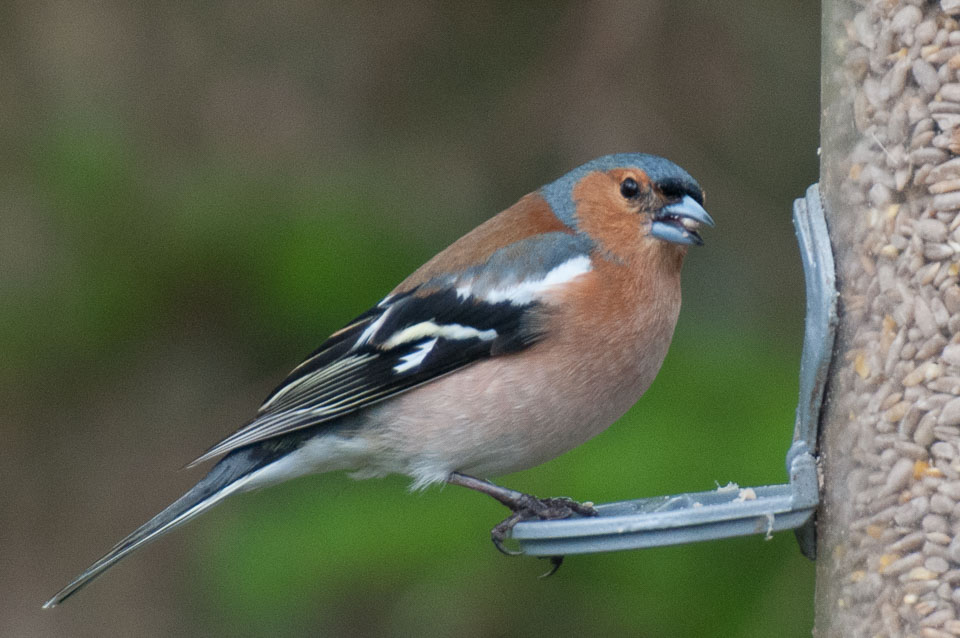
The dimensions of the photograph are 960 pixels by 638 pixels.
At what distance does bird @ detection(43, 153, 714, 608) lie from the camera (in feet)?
12.3

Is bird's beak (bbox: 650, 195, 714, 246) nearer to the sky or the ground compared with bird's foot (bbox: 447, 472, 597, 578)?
nearer to the sky

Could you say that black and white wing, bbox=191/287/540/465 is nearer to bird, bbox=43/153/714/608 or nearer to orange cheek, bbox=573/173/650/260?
bird, bbox=43/153/714/608

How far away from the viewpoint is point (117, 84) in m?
5.50

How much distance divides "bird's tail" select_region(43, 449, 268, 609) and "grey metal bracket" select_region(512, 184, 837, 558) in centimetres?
119

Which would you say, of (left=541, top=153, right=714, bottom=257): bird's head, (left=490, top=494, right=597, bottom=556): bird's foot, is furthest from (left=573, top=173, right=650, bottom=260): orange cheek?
(left=490, top=494, right=597, bottom=556): bird's foot

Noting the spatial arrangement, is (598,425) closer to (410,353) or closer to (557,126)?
(410,353)

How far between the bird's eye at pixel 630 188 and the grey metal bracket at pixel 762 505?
2.32 feet

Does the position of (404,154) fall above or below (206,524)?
above

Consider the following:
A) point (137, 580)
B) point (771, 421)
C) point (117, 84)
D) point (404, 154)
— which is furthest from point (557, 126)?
point (137, 580)

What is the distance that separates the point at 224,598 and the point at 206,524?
83cm

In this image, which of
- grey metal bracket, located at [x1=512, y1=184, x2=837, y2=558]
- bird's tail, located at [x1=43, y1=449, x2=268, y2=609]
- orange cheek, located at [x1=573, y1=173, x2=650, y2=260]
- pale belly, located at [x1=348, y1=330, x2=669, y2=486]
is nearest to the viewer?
grey metal bracket, located at [x1=512, y1=184, x2=837, y2=558]

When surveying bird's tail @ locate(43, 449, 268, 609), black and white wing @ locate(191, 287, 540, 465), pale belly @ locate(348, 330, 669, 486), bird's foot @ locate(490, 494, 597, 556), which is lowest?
bird's foot @ locate(490, 494, 597, 556)

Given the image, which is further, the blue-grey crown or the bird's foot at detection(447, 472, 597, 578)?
the blue-grey crown

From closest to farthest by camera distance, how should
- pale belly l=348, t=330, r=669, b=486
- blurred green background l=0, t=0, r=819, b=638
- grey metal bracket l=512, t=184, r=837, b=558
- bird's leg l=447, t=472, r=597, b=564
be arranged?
grey metal bracket l=512, t=184, r=837, b=558
bird's leg l=447, t=472, r=597, b=564
pale belly l=348, t=330, r=669, b=486
blurred green background l=0, t=0, r=819, b=638
